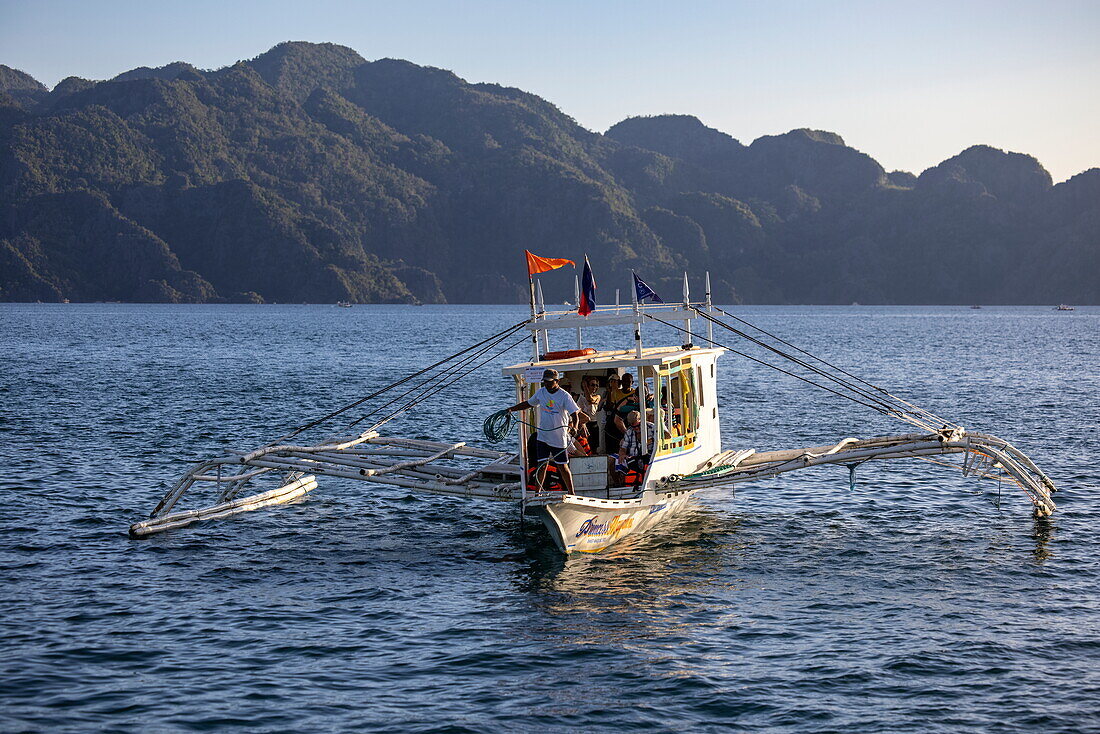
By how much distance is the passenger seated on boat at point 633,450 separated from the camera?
23.6 m

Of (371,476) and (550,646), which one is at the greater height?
(371,476)

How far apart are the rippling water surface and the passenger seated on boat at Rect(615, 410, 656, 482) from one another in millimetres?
1892

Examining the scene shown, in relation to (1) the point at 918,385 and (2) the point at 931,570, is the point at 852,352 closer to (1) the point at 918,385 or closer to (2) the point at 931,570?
(1) the point at 918,385

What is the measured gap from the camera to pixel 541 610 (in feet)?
64.2

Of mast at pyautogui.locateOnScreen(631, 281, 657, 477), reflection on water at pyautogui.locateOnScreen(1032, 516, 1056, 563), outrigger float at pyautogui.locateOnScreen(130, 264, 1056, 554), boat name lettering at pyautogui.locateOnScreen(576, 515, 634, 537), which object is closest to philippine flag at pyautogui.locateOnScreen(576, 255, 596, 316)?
outrigger float at pyautogui.locateOnScreen(130, 264, 1056, 554)

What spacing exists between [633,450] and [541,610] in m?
5.44

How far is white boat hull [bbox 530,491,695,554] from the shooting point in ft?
68.8

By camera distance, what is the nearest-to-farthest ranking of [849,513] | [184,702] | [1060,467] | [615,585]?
1. [184,702]
2. [615,585]
3. [849,513]
4. [1060,467]

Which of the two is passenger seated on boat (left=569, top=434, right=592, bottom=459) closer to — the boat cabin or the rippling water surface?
the boat cabin

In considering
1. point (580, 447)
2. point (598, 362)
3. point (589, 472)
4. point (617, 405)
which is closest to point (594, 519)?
point (589, 472)

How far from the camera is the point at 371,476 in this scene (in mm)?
23469

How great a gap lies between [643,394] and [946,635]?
8.12 metres

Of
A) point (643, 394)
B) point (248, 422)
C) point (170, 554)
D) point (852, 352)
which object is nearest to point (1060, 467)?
point (643, 394)

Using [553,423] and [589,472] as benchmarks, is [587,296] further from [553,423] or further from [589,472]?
[589,472]
